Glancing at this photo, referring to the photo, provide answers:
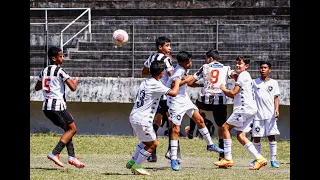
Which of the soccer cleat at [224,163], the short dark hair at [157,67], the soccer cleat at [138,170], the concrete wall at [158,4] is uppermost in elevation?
the concrete wall at [158,4]

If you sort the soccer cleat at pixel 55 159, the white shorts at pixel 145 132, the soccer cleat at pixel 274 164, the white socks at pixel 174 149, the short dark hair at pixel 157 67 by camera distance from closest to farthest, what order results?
1. the white shorts at pixel 145 132
2. the short dark hair at pixel 157 67
3. the soccer cleat at pixel 55 159
4. the white socks at pixel 174 149
5. the soccer cleat at pixel 274 164

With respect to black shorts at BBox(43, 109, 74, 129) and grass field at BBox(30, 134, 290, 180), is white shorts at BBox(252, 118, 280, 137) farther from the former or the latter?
black shorts at BBox(43, 109, 74, 129)

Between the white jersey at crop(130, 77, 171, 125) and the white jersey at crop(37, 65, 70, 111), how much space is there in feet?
5.16

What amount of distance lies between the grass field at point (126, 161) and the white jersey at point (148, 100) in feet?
2.83

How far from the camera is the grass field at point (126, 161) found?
486 inches

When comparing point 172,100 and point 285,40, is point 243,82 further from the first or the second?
point 285,40

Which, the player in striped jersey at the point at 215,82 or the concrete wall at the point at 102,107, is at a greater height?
the player in striped jersey at the point at 215,82

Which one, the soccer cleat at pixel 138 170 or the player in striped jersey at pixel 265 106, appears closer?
the soccer cleat at pixel 138 170

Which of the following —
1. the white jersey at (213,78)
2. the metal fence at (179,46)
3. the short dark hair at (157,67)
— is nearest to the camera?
the short dark hair at (157,67)

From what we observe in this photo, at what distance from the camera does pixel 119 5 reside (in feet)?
88.1

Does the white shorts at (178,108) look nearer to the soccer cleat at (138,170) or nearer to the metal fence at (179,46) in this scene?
the soccer cleat at (138,170)

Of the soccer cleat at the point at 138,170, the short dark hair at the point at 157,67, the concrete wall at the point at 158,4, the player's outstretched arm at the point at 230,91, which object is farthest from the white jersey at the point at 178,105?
the concrete wall at the point at 158,4
